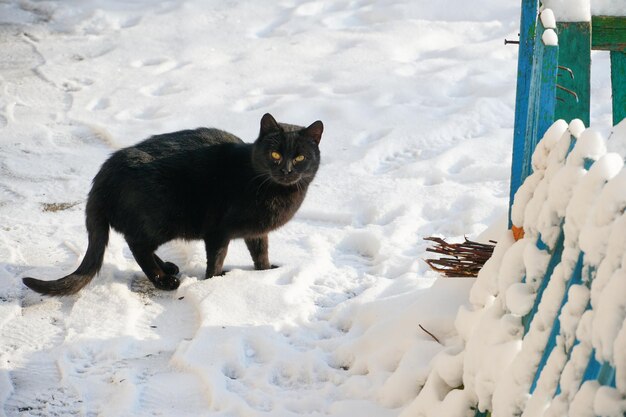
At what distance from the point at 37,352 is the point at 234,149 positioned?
153cm

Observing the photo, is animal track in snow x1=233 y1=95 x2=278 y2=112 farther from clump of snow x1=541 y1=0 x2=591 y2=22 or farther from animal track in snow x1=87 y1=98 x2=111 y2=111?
clump of snow x1=541 y1=0 x2=591 y2=22

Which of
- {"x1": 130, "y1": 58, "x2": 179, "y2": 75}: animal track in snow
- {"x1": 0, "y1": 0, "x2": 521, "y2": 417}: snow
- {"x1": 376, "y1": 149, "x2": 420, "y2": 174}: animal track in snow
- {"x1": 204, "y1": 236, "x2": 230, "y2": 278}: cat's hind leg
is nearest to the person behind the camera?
{"x1": 0, "y1": 0, "x2": 521, "y2": 417}: snow

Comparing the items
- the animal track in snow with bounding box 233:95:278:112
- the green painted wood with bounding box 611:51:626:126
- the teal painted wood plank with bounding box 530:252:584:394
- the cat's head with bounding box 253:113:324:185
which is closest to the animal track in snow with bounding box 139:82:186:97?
the animal track in snow with bounding box 233:95:278:112

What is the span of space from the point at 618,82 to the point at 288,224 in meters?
2.25

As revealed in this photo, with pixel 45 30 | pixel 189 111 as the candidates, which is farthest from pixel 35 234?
pixel 45 30

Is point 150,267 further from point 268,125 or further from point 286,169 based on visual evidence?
point 268,125

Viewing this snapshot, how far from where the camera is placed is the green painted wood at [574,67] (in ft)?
9.45

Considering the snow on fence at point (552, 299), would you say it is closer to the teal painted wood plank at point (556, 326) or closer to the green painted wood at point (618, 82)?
the teal painted wood plank at point (556, 326)

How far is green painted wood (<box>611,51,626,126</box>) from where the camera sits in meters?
3.18

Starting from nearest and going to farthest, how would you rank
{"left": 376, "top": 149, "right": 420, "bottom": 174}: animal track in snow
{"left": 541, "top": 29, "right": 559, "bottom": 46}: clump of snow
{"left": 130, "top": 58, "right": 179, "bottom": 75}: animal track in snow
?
{"left": 541, "top": 29, "right": 559, "bottom": 46}: clump of snow < {"left": 376, "top": 149, "right": 420, "bottom": 174}: animal track in snow < {"left": 130, "top": 58, "right": 179, "bottom": 75}: animal track in snow

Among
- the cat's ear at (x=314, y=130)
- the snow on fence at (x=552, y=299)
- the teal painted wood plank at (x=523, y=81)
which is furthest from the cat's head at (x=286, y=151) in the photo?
the snow on fence at (x=552, y=299)

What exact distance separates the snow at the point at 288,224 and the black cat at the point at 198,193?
18 centimetres

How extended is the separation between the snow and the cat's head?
47cm

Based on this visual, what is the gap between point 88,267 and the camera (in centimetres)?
401
